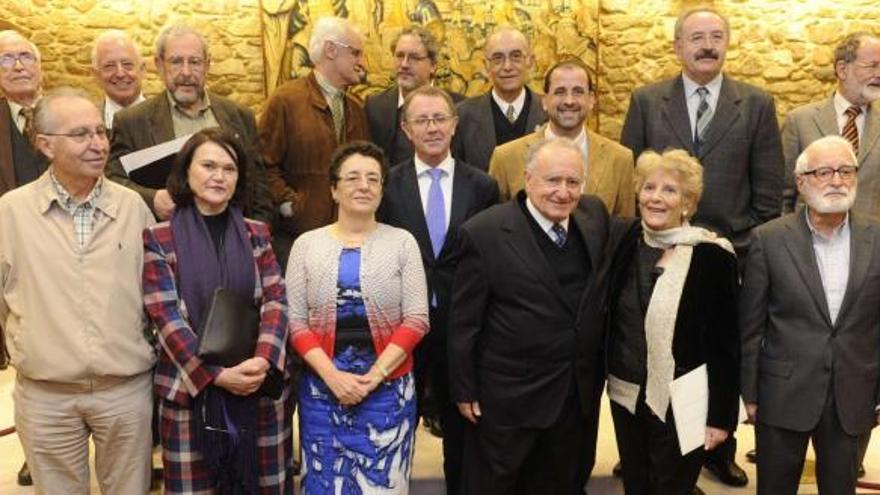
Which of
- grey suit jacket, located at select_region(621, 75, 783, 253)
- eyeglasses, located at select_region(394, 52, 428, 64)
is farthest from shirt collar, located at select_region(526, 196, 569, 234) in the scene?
eyeglasses, located at select_region(394, 52, 428, 64)

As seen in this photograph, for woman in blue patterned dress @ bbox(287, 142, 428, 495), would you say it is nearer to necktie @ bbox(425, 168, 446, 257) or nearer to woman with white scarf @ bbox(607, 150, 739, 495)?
necktie @ bbox(425, 168, 446, 257)

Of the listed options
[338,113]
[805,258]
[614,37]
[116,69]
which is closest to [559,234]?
[805,258]

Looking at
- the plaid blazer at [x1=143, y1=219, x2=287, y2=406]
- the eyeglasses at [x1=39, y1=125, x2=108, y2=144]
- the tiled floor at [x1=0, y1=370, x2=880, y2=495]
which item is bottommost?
the tiled floor at [x1=0, y1=370, x2=880, y2=495]

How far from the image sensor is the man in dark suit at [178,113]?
329 centimetres

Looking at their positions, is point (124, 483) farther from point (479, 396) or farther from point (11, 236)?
point (479, 396)

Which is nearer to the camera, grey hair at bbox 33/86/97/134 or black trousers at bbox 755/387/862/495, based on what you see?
grey hair at bbox 33/86/97/134

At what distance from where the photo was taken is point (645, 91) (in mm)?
3635

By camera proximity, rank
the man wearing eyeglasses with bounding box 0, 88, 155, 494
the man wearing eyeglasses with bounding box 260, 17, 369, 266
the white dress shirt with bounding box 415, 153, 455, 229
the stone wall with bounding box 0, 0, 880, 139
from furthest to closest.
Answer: the stone wall with bounding box 0, 0, 880, 139 → the man wearing eyeglasses with bounding box 260, 17, 369, 266 → the white dress shirt with bounding box 415, 153, 455, 229 → the man wearing eyeglasses with bounding box 0, 88, 155, 494

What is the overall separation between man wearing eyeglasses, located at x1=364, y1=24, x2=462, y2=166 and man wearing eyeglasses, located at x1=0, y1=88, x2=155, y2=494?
152cm

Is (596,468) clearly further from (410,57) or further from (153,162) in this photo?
(153,162)

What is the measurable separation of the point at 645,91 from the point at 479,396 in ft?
5.42

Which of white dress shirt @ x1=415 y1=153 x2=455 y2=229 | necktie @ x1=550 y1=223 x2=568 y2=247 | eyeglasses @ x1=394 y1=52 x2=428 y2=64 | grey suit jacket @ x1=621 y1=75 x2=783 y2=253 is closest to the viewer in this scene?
necktie @ x1=550 y1=223 x2=568 y2=247

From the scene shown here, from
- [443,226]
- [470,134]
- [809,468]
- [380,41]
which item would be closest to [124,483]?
[443,226]

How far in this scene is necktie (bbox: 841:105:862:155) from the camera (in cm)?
Result: 370
